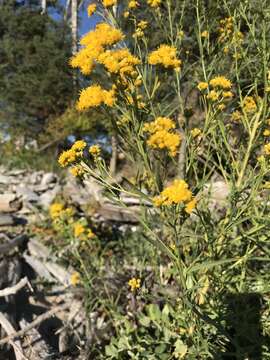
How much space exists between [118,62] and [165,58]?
24 centimetres

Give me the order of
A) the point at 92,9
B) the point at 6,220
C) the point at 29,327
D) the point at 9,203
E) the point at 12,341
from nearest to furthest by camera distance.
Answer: the point at 92,9 → the point at 12,341 → the point at 29,327 → the point at 6,220 → the point at 9,203

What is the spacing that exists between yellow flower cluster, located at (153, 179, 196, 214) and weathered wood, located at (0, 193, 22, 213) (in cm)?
475

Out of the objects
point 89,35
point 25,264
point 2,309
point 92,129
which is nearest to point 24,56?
point 92,129

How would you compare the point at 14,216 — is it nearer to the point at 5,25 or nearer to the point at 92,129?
the point at 92,129

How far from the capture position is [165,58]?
2090mm

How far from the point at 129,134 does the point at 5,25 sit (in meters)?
18.8

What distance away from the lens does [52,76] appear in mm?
16203

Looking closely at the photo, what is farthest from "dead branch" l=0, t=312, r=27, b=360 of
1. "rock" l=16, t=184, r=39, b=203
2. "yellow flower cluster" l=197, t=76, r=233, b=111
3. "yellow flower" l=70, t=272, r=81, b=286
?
"rock" l=16, t=184, r=39, b=203

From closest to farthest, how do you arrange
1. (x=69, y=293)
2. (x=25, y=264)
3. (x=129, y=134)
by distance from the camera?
1. (x=129, y=134)
2. (x=69, y=293)
3. (x=25, y=264)

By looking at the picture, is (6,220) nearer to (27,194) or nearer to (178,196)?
(27,194)

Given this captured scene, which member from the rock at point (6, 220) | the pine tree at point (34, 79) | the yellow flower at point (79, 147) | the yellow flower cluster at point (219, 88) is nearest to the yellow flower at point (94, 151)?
the yellow flower at point (79, 147)

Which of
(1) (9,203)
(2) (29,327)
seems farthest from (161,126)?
(1) (9,203)

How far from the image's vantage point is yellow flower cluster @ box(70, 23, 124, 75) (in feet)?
6.71

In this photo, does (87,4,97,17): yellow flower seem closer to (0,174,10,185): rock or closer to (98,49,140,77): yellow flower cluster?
(98,49,140,77): yellow flower cluster
